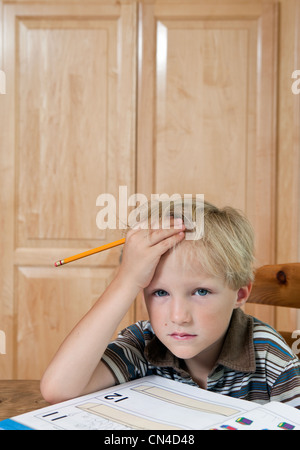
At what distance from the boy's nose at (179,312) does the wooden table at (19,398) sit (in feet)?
0.66

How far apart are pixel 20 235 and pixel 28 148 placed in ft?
1.17

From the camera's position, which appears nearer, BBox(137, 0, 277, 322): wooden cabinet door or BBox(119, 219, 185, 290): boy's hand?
BBox(119, 219, 185, 290): boy's hand

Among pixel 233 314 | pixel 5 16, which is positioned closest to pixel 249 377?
pixel 233 314

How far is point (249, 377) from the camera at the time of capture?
2.30 feet

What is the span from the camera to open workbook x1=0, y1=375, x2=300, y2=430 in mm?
454

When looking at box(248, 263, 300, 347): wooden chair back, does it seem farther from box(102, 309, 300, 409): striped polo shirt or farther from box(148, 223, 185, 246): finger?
box(148, 223, 185, 246): finger

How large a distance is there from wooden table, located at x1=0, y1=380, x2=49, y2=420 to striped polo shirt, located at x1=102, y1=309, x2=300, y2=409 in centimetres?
10

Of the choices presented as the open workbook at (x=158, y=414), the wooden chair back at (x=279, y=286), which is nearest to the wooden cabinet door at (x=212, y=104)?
the wooden chair back at (x=279, y=286)

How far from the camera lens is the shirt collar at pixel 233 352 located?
69 cm

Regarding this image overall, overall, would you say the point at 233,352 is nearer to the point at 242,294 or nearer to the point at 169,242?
the point at 242,294

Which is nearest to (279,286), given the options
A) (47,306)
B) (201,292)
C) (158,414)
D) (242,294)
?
(242,294)

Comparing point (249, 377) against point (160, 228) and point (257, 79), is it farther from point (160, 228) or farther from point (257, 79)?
point (257, 79)

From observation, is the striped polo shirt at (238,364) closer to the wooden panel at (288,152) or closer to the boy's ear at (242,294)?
the boy's ear at (242,294)

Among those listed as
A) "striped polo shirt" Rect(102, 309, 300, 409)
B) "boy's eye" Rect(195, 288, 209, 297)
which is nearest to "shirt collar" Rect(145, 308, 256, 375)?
"striped polo shirt" Rect(102, 309, 300, 409)
